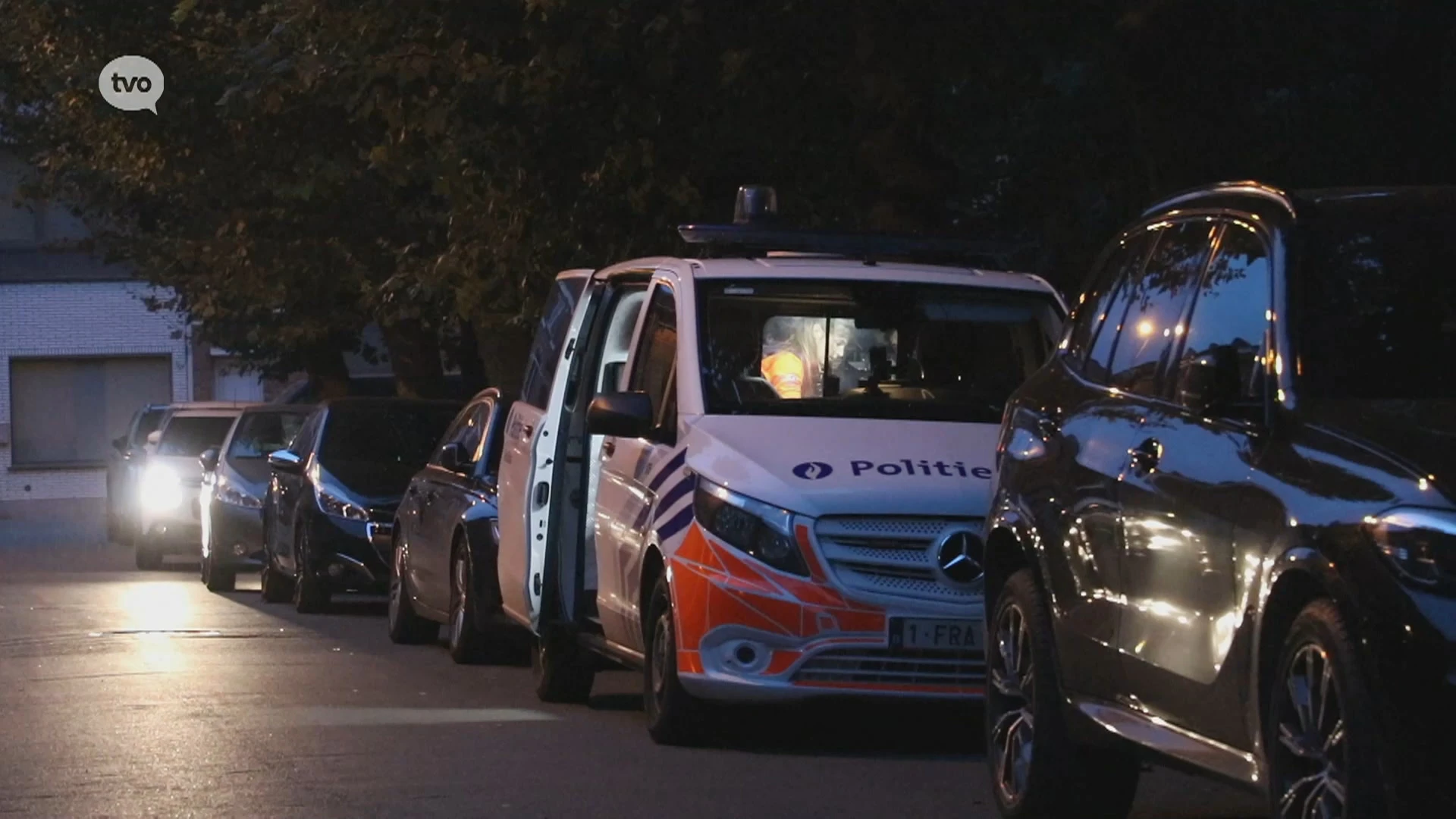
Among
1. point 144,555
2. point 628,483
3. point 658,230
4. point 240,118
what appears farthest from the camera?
point 144,555

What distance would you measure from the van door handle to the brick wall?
48.1 m

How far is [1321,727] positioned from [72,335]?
167 feet

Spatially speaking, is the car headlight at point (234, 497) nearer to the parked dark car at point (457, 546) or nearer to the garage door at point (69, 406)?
the parked dark car at point (457, 546)

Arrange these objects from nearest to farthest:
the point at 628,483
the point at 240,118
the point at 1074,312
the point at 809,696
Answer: the point at 1074,312
the point at 809,696
the point at 628,483
the point at 240,118

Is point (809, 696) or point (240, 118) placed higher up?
point (240, 118)

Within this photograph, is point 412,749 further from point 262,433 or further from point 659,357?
point 262,433

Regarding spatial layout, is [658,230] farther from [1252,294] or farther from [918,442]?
[1252,294]

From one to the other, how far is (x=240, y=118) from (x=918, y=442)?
13621mm

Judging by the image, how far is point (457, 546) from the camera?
1454 centimetres

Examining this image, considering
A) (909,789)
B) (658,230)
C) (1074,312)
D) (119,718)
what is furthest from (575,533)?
(658,230)

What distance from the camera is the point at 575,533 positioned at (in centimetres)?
1165

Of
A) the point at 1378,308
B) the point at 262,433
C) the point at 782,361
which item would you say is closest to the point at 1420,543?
the point at 1378,308

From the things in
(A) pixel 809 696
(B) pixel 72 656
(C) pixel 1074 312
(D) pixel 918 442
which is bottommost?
(B) pixel 72 656

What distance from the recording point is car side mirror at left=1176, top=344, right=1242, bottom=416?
6332 mm
